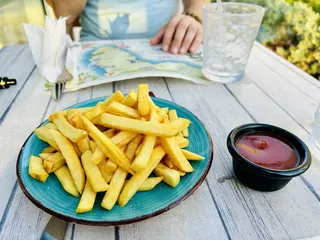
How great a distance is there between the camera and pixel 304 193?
65cm

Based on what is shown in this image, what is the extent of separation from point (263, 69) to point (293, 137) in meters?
0.66

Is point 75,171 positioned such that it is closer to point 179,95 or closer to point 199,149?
point 199,149

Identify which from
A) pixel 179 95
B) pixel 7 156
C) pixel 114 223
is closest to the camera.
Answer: pixel 114 223

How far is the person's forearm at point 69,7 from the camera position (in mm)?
1634

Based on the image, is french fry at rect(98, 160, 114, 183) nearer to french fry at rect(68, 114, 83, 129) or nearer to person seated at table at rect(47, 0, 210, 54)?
french fry at rect(68, 114, 83, 129)

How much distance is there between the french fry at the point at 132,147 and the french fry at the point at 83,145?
9 cm

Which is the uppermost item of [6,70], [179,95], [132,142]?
[132,142]

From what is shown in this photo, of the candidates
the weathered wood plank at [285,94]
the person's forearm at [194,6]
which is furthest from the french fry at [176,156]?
the person's forearm at [194,6]

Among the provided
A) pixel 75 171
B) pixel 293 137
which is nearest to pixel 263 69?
pixel 293 137

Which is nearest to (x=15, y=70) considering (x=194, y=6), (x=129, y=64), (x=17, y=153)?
(x=129, y=64)

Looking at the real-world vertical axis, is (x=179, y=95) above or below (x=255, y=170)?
below

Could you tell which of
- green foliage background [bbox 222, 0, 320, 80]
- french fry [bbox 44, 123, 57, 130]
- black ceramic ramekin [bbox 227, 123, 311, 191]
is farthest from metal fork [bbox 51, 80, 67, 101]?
green foliage background [bbox 222, 0, 320, 80]

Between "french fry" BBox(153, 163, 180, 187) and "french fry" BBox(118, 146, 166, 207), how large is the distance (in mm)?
19

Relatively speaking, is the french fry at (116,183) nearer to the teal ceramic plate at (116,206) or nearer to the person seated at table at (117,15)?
the teal ceramic plate at (116,206)
